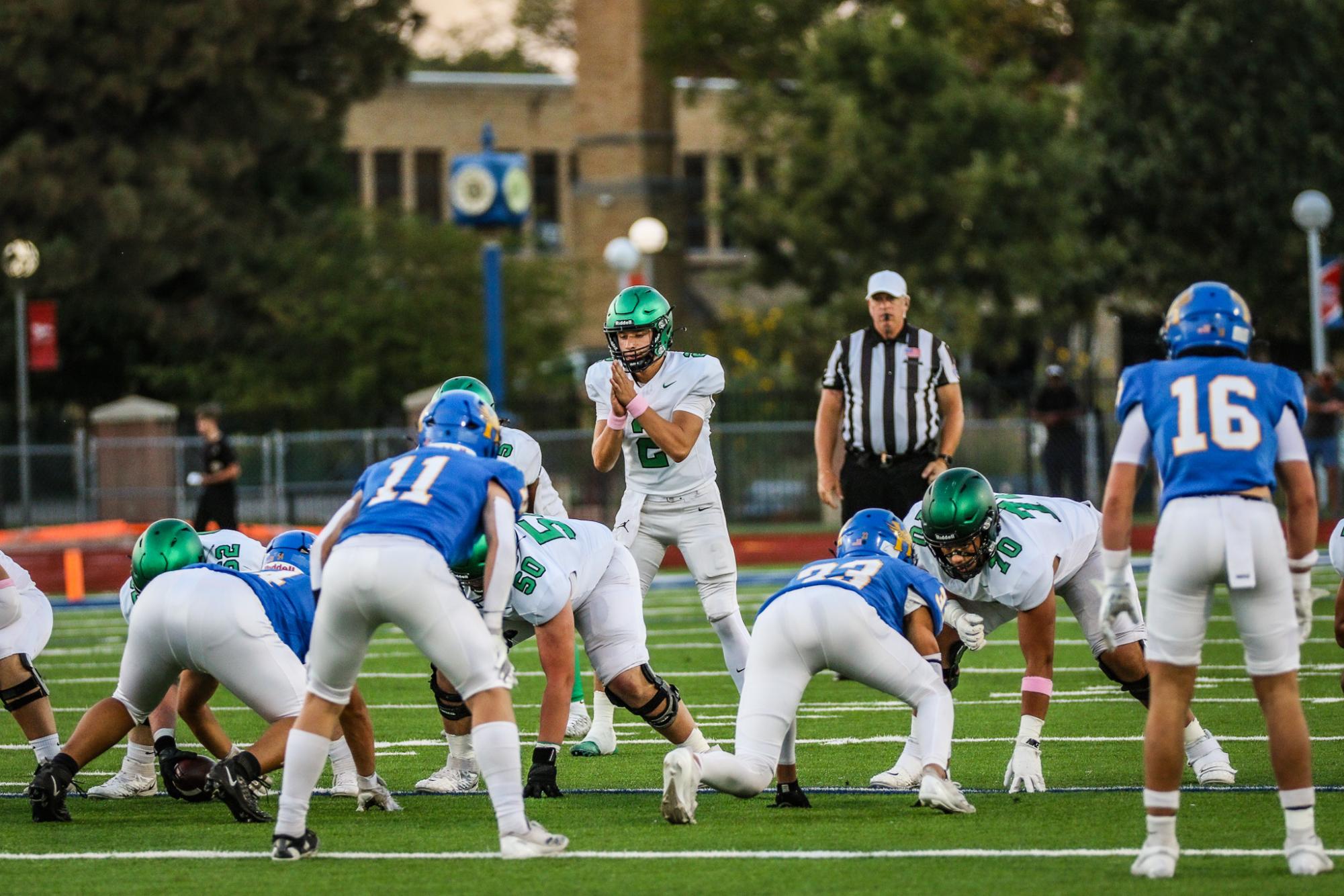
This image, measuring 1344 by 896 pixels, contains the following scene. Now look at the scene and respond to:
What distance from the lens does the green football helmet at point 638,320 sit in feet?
28.2

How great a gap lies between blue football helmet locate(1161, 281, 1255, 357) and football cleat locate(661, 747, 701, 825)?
2.09 metres

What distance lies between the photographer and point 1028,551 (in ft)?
24.7

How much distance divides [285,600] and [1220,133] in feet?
86.8

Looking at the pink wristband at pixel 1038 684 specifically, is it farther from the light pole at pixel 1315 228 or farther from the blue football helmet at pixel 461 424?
the light pole at pixel 1315 228

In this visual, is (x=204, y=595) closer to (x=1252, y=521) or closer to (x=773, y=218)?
(x=1252, y=521)

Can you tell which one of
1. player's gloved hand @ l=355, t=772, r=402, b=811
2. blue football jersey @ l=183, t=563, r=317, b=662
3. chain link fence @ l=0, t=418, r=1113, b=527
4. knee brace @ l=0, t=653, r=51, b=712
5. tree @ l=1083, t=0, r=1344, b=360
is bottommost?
chain link fence @ l=0, t=418, r=1113, b=527

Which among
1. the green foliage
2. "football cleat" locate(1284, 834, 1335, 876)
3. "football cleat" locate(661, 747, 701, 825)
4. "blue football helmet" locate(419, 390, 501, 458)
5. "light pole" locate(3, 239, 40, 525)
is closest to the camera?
"football cleat" locate(1284, 834, 1335, 876)

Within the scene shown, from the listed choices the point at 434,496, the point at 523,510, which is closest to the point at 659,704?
the point at 434,496

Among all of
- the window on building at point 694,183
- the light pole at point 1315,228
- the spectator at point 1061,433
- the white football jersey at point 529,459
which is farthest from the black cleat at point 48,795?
the window on building at point 694,183

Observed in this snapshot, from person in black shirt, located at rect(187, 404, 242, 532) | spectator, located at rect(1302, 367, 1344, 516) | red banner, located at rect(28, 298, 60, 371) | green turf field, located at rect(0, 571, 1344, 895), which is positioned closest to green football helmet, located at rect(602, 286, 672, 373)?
green turf field, located at rect(0, 571, 1344, 895)

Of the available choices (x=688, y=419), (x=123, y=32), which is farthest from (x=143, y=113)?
(x=688, y=419)

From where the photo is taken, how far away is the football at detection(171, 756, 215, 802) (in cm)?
763

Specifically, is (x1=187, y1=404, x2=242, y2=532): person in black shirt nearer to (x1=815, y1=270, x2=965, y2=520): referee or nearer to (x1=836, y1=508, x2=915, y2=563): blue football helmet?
(x1=815, y1=270, x2=965, y2=520): referee

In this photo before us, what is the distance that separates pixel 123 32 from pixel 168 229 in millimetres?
3091
